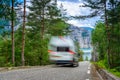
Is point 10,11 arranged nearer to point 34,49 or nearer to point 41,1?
point 34,49

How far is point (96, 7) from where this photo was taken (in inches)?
1645

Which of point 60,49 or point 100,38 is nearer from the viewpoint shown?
point 60,49

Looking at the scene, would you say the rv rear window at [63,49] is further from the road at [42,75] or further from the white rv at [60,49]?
the road at [42,75]

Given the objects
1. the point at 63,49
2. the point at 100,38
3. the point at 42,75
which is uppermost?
the point at 63,49

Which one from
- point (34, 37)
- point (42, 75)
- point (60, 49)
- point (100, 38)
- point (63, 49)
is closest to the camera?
point (42, 75)

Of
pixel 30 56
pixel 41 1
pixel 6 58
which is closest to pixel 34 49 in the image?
pixel 30 56

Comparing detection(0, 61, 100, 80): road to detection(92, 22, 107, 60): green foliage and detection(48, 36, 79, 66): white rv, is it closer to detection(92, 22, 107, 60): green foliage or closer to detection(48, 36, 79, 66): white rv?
detection(48, 36, 79, 66): white rv

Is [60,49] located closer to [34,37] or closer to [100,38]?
[34,37]

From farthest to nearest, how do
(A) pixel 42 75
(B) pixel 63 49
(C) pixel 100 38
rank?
(C) pixel 100 38 → (B) pixel 63 49 → (A) pixel 42 75

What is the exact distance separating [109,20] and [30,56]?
16403 millimetres

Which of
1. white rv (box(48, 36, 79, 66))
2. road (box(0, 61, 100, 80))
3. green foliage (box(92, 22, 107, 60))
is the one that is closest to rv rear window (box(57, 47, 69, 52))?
white rv (box(48, 36, 79, 66))

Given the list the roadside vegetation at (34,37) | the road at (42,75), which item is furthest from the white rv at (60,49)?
the roadside vegetation at (34,37)

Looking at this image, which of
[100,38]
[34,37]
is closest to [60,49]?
[34,37]

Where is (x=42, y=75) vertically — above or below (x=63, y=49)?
below
